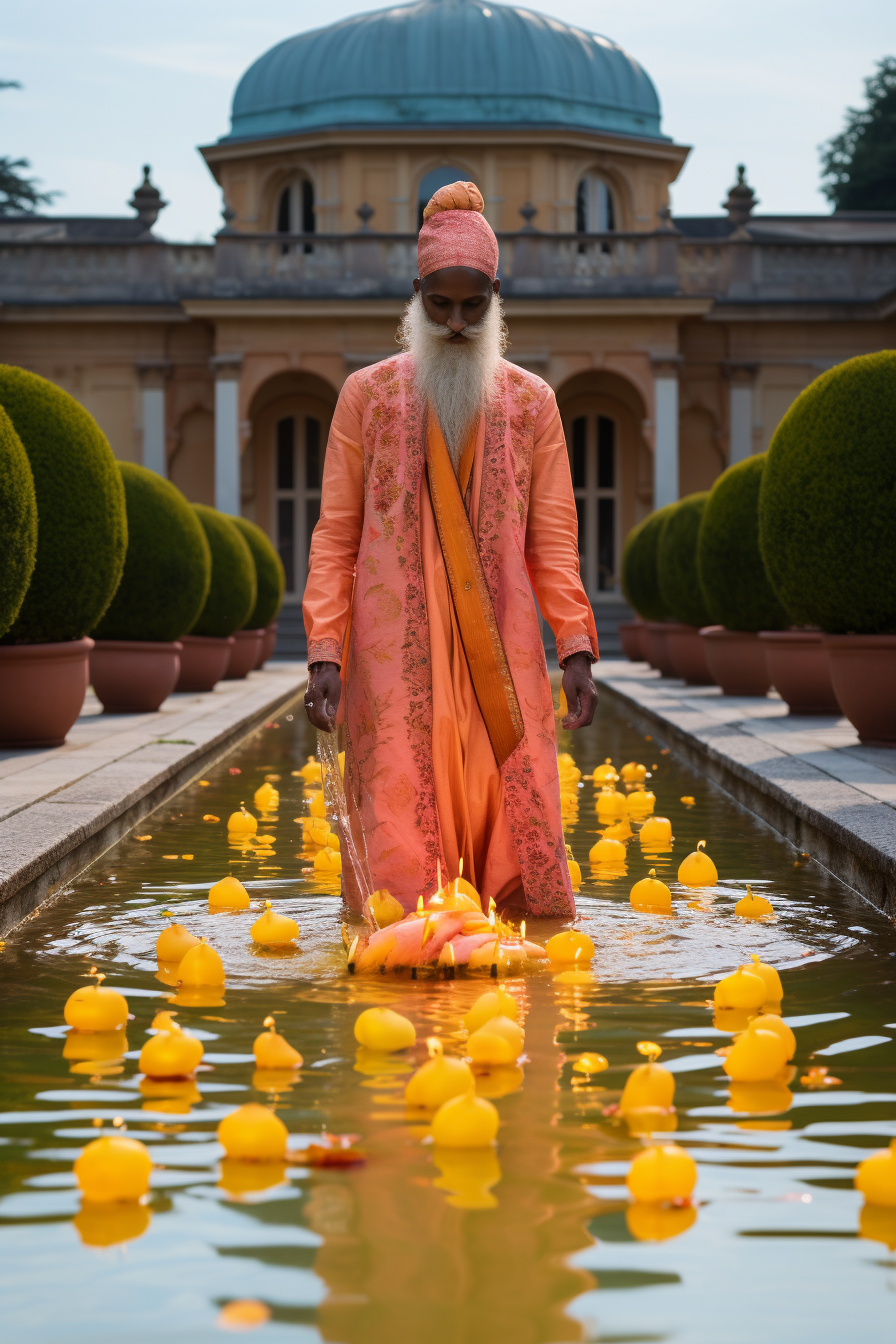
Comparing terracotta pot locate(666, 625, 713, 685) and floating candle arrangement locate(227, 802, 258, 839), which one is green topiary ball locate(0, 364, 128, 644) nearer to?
floating candle arrangement locate(227, 802, 258, 839)

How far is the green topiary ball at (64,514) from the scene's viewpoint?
792 cm

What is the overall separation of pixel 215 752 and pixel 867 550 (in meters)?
3.40

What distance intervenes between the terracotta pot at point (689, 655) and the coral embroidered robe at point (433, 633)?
9.83m

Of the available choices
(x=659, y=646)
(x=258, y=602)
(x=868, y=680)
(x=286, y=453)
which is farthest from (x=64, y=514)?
(x=286, y=453)

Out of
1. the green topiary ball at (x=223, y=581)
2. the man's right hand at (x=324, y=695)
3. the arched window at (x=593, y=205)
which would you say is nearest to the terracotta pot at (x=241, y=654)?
the green topiary ball at (x=223, y=581)

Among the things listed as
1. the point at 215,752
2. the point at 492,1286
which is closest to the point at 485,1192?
the point at 492,1286

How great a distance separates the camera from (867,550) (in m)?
7.81

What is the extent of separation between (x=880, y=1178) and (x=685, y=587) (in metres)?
11.8

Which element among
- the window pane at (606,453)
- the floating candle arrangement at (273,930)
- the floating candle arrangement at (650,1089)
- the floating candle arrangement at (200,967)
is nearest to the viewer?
the floating candle arrangement at (650,1089)

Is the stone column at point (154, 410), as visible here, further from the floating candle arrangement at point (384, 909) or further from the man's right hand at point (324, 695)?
the floating candle arrangement at point (384, 909)

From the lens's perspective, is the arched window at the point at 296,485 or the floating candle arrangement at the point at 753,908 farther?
the arched window at the point at 296,485

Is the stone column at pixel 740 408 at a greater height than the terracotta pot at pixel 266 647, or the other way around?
the stone column at pixel 740 408

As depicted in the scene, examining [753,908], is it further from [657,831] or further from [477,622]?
[657,831]

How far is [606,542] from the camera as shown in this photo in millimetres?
28266
